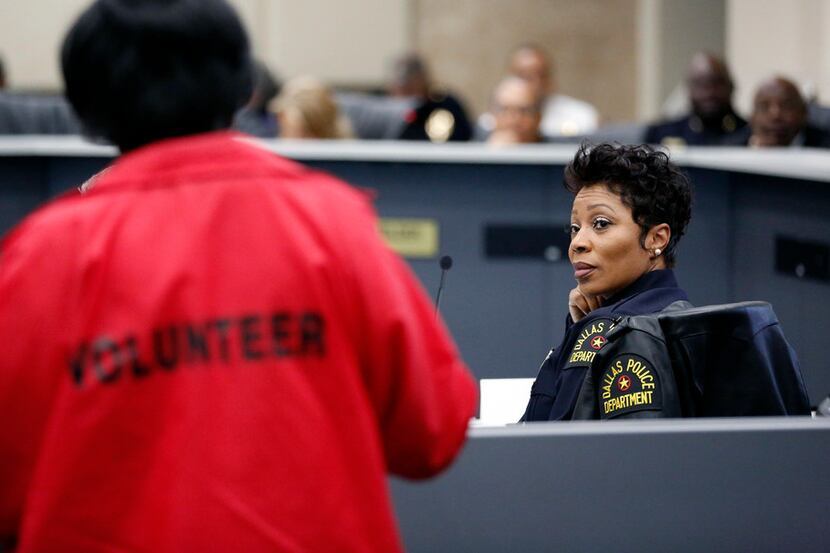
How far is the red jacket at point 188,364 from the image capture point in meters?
1.17

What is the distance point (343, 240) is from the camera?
1207mm

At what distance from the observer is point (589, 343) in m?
2.19

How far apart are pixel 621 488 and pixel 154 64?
3.02ft

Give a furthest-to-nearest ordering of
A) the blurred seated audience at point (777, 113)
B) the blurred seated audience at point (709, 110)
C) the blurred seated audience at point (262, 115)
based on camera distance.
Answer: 1. the blurred seated audience at point (262, 115)
2. the blurred seated audience at point (709, 110)
3. the blurred seated audience at point (777, 113)

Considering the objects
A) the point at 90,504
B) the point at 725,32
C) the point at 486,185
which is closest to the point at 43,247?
the point at 90,504

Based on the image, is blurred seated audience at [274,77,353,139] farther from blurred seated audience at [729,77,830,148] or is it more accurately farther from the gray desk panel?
the gray desk panel

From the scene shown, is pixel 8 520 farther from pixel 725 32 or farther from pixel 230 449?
pixel 725 32

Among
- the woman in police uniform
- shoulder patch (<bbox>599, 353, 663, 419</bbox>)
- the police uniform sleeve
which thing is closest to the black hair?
the police uniform sleeve

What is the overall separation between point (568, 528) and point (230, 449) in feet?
2.61

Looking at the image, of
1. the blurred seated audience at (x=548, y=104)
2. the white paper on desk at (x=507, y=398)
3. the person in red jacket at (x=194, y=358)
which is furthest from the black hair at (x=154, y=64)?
the blurred seated audience at (x=548, y=104)

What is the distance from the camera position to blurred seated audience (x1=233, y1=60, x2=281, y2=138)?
7043 millimetres

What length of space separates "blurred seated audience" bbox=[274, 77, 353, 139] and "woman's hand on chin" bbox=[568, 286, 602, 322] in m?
3.81

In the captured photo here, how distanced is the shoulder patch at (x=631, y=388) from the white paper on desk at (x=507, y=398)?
0.97 ft

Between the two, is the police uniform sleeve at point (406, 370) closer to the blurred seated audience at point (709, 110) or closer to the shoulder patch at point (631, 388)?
the shoulder patch at point (631, 388)
